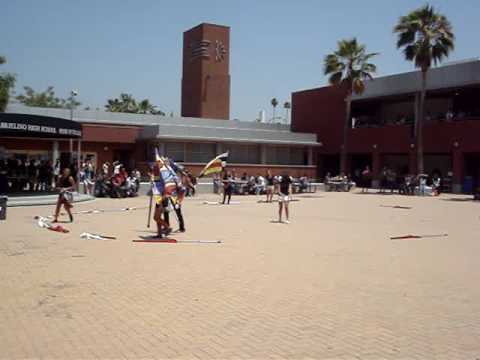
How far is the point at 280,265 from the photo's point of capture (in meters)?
9.83

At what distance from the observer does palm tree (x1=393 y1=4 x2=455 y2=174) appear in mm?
35844

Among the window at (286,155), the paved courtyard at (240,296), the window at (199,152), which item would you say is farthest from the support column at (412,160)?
the paved courtyard at (240,296)

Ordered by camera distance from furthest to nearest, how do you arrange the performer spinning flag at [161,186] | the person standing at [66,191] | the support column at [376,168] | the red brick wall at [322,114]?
the red brick wall at [322,114]
the support column at [376,168]
the person standing at [66,191]
the performer spinning flag at [161,186]

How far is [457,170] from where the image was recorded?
3725cm

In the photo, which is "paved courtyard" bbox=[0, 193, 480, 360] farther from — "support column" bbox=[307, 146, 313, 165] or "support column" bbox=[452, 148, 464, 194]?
"support column" bbox=[307, 146, 313, 165]

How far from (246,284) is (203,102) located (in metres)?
41.7

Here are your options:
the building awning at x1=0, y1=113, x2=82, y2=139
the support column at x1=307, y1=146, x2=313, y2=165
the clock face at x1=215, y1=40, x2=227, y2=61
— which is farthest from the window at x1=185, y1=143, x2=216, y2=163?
the building awning at x1=0, y1=113, x2=82, y2=139

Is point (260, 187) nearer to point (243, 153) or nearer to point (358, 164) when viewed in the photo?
point (243, 153)

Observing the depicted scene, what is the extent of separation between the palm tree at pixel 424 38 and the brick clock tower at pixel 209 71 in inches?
674

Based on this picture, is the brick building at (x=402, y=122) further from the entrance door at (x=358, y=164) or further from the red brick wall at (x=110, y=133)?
the red brick wall at (x=110, y=133)

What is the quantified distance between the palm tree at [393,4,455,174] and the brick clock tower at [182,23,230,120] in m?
17.1

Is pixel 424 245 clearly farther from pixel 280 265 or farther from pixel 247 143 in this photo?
pixel 247 143

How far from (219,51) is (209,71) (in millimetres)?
2053

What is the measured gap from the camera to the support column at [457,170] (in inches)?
1462
